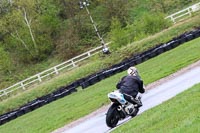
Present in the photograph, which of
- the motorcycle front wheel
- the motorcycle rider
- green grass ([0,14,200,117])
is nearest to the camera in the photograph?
the motorcycle front wheel

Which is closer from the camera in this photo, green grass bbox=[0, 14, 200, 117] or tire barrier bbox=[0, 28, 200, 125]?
tire barrier bbox=[0, 28, 200, 125]

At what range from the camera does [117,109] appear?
14227mm

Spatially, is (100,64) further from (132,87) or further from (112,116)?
(112,116)

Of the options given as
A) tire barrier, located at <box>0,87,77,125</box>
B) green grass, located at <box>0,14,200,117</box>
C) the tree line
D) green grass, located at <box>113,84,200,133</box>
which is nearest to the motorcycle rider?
green grass, located at <box>113,84,200,133</box>

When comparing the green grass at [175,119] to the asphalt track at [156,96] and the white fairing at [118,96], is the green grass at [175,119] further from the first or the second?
the asphalt track at [156,96]

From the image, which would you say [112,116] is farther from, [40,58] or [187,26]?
[40,58]

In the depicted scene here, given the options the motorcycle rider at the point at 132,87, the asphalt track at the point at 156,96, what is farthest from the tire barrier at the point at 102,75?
the motorcycle rider at the point at 132,87

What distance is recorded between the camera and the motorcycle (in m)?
14.0

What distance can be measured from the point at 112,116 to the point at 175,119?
374cm

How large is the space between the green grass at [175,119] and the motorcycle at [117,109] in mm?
1242

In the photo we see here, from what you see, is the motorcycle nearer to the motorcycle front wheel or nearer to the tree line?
the motorcycle front wheel

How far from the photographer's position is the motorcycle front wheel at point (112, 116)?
1415 cm

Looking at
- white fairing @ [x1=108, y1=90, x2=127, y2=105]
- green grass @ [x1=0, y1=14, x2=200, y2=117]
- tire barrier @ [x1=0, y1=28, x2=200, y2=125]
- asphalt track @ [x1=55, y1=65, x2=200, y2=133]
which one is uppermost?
green grass @ [x1=0, y1=14, x2=200, y2=117]

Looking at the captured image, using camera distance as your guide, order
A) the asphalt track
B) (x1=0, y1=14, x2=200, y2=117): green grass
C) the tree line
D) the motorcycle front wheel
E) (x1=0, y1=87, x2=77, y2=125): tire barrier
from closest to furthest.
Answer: the motorcycle front wheel < the asphalt track < (x1=0, y1=87, x2=77, y2=125): tire barrier < (x1=0, y1=14, x2=200, y2=117): green grass < the tree line
